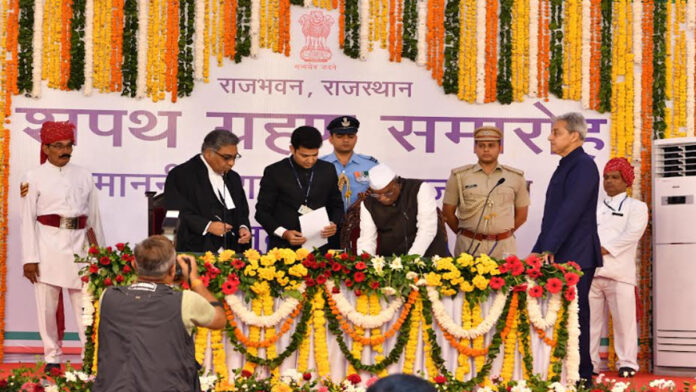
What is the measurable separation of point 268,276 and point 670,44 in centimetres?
433

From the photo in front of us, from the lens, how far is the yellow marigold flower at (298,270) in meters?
5.61

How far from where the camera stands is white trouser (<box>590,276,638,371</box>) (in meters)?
7.88

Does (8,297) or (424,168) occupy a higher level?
(424,168)

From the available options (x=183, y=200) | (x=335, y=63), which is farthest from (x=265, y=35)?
(x=183, y=200)

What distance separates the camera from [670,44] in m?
8.34

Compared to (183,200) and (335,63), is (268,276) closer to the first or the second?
(183,200)

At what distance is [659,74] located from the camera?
8328 mm

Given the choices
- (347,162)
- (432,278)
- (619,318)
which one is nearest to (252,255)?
(432,278)

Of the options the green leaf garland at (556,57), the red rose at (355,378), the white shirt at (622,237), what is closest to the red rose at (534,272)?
the red rose at (355,378)

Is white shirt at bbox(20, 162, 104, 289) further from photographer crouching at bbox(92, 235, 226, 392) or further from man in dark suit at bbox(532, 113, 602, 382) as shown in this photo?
photographer crouching at bbox(92, 235, 226, 392)

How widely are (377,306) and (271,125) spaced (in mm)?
2892

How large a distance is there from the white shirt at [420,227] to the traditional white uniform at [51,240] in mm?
2276

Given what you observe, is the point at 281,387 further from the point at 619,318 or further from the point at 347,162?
the point at 619,318

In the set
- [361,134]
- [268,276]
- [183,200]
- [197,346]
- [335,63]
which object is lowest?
[197,346]
